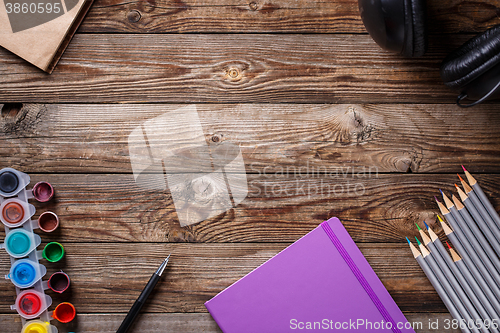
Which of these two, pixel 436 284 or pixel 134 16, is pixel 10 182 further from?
pixel 436 284

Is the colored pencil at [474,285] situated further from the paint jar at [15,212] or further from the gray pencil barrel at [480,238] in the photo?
the paint jar at [15,212]

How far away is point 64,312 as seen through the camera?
69 cm

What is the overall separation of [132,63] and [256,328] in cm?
65

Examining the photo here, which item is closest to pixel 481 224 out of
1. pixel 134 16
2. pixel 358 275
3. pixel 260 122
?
pixel 358 275

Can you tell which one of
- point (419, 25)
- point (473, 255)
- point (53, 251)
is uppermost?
point (419, 25)

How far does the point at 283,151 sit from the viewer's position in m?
0.72

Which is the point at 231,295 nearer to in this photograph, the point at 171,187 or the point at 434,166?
the point at 171,187

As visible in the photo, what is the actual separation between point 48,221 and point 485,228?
38.1 inches

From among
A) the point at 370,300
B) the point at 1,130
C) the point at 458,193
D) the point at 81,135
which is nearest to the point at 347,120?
the point at 458,193

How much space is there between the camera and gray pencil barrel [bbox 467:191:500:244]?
69 cm

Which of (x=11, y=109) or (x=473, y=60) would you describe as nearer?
(x=473, y=60)

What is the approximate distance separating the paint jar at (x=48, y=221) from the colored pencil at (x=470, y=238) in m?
0.87

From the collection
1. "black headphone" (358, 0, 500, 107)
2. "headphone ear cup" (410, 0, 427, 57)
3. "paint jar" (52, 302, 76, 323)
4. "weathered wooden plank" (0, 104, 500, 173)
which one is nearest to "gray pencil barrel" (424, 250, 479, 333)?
"weathered wooden plank" (0, 104, 500, 173)

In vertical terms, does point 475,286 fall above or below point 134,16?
below
